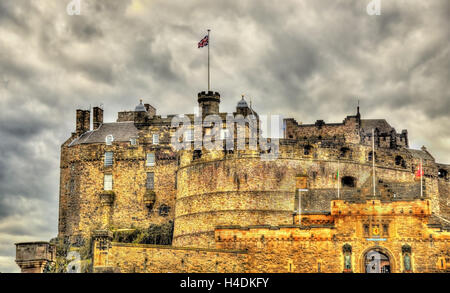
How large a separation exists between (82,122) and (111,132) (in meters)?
3.43

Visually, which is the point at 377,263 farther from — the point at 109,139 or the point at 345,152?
the point at 109,139

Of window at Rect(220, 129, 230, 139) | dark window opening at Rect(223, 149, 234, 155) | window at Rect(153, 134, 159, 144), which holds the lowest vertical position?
dark window opening at Rect(223, 149, 234, 155)

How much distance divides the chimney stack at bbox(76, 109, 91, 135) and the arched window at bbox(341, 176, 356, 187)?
26013mm

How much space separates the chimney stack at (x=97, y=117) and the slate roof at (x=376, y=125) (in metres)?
25.1

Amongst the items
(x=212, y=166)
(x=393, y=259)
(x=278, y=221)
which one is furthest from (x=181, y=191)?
(x=393, y=259)

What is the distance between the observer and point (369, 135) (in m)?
75.1

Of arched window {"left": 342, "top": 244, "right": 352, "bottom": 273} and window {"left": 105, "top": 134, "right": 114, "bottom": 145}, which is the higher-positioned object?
window {"left": 105, "top": 134, "right": 114, "bottom": 145}

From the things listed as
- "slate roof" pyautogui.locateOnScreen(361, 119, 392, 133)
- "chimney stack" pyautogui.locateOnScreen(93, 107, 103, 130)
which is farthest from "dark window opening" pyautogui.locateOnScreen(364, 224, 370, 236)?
"chimney stack" pyautogui.locateOnScreen(93, 107, 103, 130)

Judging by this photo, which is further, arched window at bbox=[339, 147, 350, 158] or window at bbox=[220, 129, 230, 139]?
window at bbox=[220, 129, 230, 139]

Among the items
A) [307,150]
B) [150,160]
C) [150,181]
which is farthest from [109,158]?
[307,150]

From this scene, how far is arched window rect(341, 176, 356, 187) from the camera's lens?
6300 cm

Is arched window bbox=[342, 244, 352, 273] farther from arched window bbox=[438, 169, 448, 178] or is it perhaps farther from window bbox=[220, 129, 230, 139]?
arched window bbox=[438, 169, 448, 178]

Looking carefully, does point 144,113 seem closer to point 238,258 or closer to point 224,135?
point 224,135

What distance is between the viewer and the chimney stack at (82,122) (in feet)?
249
